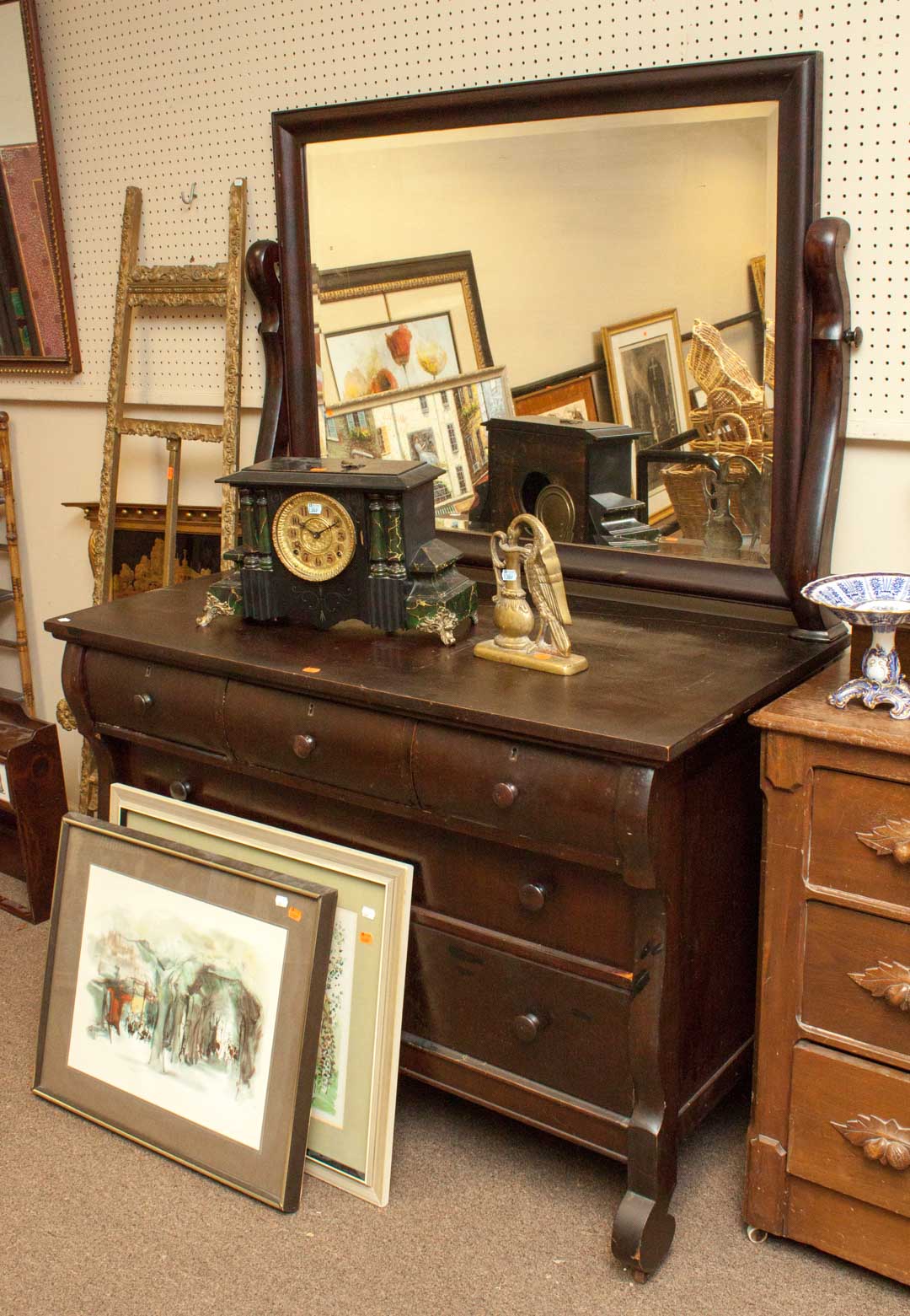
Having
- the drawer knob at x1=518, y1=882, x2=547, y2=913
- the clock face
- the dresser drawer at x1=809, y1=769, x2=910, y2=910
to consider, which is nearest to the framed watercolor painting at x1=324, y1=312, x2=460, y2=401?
the clock face

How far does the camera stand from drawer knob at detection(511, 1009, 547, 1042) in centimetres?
219

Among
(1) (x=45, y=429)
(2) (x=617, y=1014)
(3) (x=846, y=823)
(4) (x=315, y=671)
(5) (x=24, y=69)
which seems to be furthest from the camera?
(1) (x=45, y=429)

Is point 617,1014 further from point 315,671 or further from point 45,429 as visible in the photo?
point 45,429

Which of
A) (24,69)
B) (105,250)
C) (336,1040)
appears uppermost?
(24,69)

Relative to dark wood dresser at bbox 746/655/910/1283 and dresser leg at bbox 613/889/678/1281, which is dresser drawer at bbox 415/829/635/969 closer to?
dresser leg at bbox 613/889/678/1281

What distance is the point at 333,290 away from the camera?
2.92 metres

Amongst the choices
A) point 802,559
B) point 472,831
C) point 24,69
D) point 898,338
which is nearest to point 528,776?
point 472,831

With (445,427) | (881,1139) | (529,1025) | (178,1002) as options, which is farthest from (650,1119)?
(445,427)

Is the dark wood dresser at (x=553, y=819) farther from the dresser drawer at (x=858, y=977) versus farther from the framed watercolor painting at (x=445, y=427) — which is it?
the framed watercolor painting at (x=445, y=427)

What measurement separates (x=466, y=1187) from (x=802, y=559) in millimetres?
1361

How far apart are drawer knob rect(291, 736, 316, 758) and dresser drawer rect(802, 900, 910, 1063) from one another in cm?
93

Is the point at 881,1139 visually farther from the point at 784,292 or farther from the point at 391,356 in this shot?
the point at 391,356

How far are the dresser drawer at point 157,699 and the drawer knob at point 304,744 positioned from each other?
0.72 feet

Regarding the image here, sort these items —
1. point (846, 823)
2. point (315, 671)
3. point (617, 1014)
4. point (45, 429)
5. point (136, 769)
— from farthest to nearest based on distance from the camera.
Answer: point (45, 429) → point (136, 769) → point (315, 671) → point (617, 1014) → point (846, 823)
